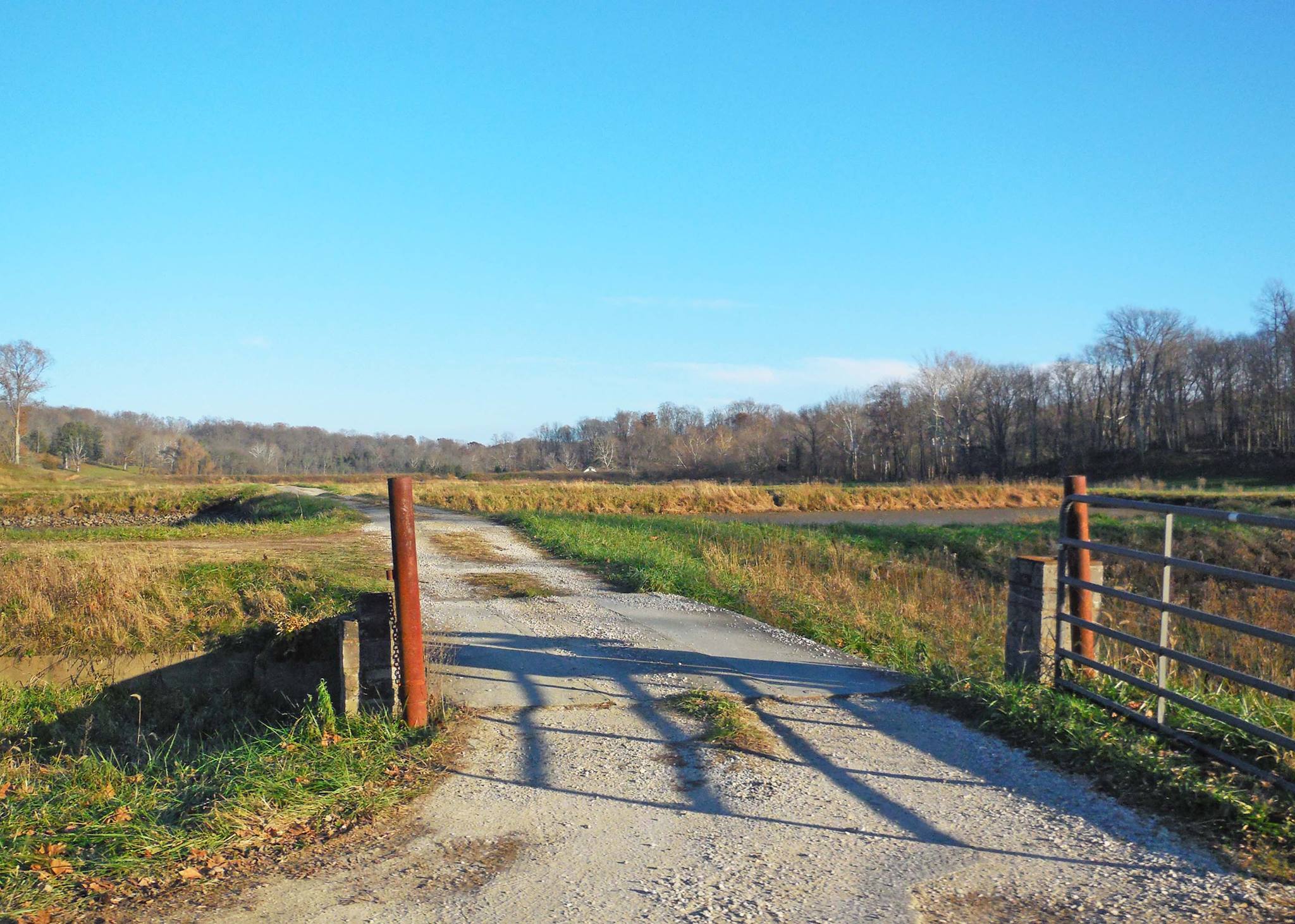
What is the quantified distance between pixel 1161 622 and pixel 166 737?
914 cm

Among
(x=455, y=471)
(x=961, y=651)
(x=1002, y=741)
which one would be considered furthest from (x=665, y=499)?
(x=455, y=471)

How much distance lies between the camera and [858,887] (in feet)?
12.6

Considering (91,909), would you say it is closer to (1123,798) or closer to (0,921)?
(0,921)

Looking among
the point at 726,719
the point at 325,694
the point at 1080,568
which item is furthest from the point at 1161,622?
the point at 325,694

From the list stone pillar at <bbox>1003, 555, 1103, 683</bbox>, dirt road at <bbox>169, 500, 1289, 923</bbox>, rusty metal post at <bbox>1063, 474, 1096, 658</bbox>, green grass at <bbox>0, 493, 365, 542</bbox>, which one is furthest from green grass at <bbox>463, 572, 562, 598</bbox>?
green grass at <bbox>0, 493, 365, 542</bbox>

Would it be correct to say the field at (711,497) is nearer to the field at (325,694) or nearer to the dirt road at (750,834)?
the field at (325,694)

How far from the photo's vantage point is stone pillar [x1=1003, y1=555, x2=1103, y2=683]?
21.6 feet

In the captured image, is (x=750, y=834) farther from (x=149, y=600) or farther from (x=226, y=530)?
(x=226, y=530)

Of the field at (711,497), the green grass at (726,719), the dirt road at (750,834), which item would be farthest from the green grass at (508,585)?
the field at (711,497)

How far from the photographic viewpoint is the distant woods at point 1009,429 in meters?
81.2

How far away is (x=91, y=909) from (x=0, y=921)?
1.02 feet

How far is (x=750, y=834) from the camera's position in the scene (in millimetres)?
4449

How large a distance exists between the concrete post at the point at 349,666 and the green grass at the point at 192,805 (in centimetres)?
13

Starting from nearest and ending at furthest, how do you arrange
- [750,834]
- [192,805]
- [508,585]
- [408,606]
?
[750,834] → [192,805] → [408,606] → [508,585]
